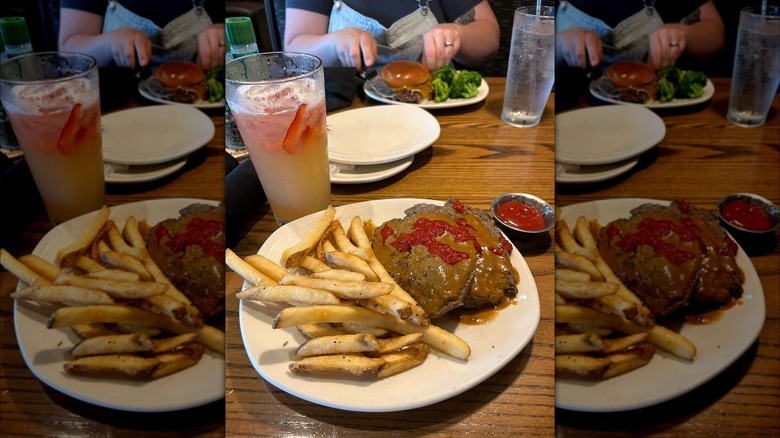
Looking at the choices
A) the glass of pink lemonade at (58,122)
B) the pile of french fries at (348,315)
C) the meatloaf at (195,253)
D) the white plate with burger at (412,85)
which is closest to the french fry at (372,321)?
the pile of french fries at (348,315)

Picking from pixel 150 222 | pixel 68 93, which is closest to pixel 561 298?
pixel 150 222

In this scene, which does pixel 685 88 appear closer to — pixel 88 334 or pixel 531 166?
pixel 531 166

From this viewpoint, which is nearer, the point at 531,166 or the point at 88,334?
the point at 88,334

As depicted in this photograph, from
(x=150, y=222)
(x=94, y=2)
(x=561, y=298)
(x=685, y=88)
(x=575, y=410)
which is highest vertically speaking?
Result: (x=94, y=2)

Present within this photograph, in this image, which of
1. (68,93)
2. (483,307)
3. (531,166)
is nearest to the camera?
(68,93)

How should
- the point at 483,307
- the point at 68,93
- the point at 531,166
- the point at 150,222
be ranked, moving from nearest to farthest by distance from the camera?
1. the point at 68,93
2. the point at 150,222
3. the point at 483,307
4. the point at 531,166

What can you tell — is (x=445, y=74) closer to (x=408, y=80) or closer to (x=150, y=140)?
(x=408, y=80)

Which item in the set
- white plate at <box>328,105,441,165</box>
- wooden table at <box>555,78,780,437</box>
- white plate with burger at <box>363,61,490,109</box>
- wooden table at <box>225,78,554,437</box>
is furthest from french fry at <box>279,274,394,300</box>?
white plate with burger at <box>363,61,490,109</box>
